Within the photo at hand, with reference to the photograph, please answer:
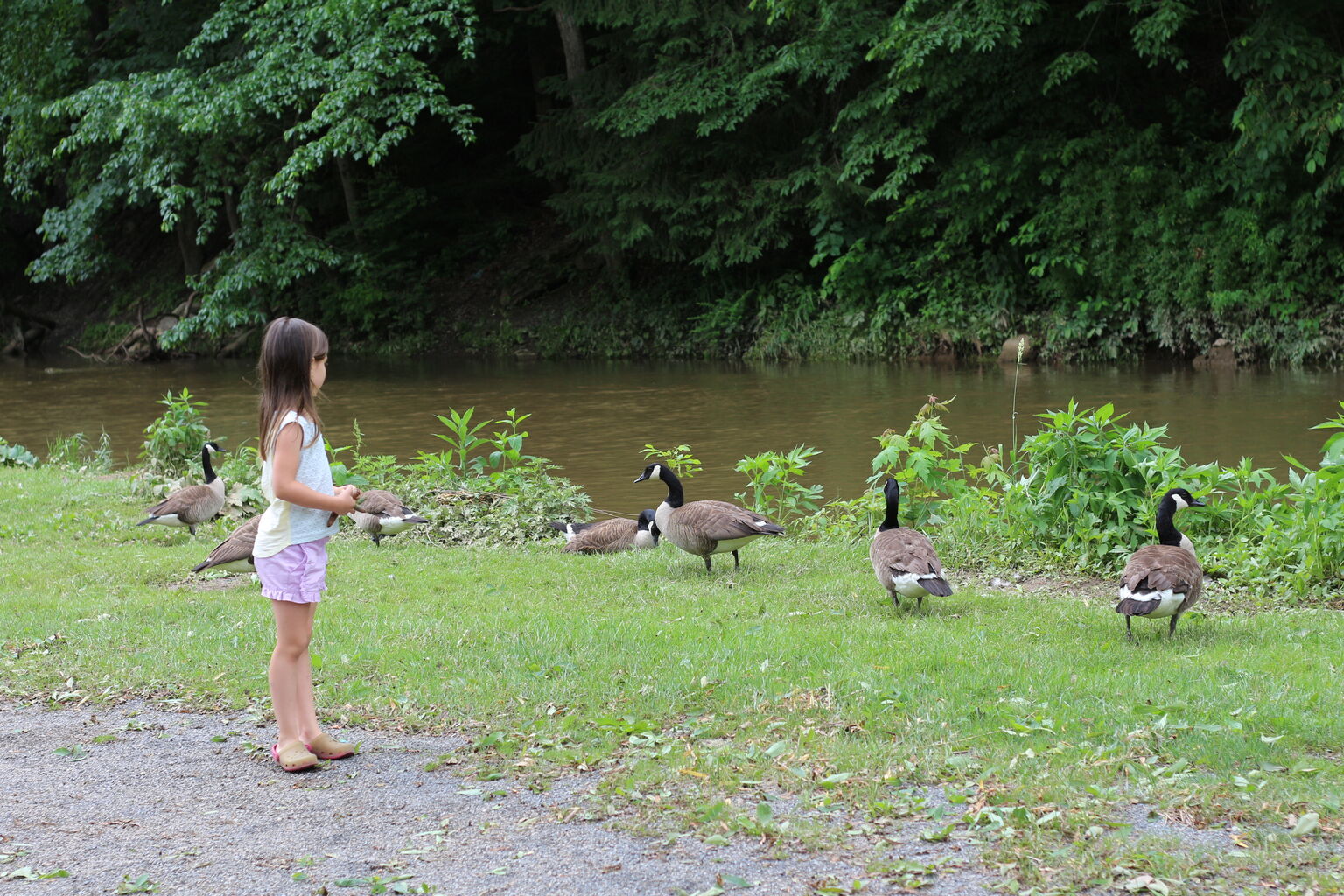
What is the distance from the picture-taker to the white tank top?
17.0 ft

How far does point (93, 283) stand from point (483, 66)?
63.5ft

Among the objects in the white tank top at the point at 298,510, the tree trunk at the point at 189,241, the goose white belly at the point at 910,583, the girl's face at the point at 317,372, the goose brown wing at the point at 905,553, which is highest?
the tree trunk at the point at 189,241

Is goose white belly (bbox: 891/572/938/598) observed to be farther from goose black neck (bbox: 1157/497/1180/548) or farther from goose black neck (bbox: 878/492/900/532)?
goose black neck (bbox: 1157/497/1180/548)

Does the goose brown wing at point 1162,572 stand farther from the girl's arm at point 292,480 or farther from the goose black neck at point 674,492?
the girl's arm at point 292,480

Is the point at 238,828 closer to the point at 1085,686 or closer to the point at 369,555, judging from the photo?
the point at 1085,686

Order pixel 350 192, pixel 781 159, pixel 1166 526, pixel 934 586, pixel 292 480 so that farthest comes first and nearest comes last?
pixel 350 192, pixel 781 159, pixel 1166 526, pixel 934 586, pixel 292 480

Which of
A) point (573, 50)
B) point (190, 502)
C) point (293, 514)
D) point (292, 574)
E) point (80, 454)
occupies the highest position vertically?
point (573, 50)

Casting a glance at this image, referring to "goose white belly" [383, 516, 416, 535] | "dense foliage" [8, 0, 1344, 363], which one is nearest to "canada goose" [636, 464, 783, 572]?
"goose white belly" [383, 516, 416, 535]

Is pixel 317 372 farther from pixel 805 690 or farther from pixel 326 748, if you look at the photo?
pixel 805 690

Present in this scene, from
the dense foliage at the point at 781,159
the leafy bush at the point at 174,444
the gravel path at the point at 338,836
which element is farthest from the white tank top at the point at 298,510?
the dense foliage at the point at 781,159

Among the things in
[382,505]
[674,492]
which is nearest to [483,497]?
[382,505]

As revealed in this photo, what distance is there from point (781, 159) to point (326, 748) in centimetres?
2639

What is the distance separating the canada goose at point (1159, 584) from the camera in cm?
656

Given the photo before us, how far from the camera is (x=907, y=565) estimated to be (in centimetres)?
738
